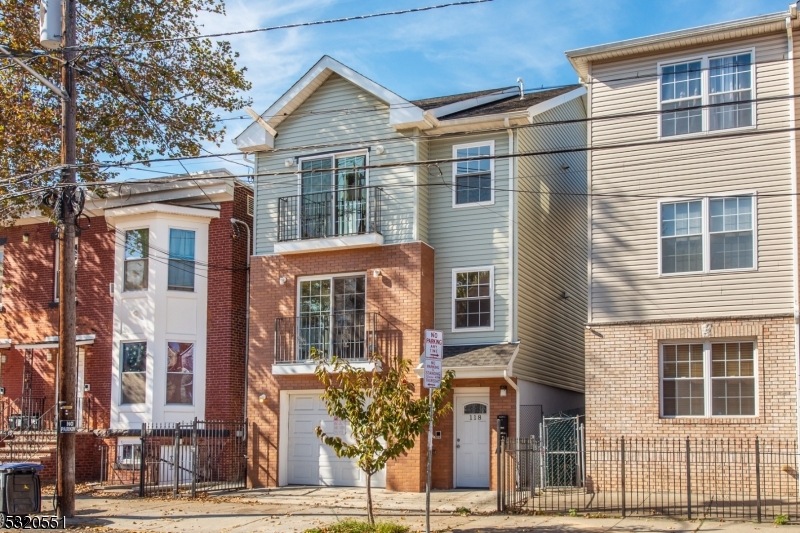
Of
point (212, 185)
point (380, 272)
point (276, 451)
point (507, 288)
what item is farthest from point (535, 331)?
point (212, 185)

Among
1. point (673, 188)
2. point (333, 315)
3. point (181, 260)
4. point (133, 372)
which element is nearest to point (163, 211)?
point (181, 260)

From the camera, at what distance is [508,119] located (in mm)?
21641

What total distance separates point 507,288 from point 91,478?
12520 millimetres

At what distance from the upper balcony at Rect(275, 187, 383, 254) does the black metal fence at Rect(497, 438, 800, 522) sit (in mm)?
6602

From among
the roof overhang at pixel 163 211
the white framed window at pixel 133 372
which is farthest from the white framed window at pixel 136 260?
the white framed window at pixel 133 372

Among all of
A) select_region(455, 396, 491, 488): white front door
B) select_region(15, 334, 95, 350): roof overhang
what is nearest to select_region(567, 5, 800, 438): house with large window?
select_region(455, 396, 491, 488): white front door

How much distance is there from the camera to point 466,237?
22250 millimetres

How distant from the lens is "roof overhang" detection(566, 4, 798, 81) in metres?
18.5

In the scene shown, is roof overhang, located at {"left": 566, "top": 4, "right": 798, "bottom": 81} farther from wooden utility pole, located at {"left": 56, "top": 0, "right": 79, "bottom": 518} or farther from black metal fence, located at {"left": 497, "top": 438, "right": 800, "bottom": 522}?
wooden utility pole, located at {"left": 56, "top": 0, "right": 79, "bottom": 518}

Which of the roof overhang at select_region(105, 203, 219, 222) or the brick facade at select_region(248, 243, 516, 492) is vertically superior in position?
the roof overhang at select_region(105, 203, 219, 222)

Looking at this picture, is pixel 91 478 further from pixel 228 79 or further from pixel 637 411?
pixel 637 411

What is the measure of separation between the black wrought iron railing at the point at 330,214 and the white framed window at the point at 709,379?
7547 millimetres

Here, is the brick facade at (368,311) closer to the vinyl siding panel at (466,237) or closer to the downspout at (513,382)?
the vinyl siding panel at (466,237)

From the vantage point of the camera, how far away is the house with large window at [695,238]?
719 inches
